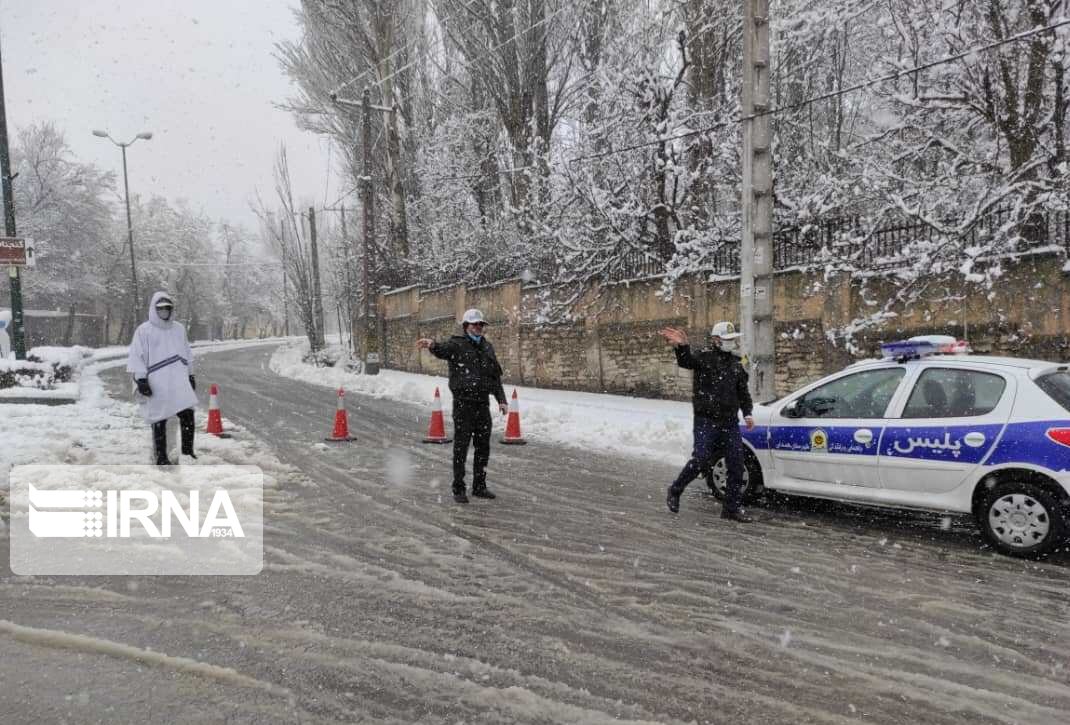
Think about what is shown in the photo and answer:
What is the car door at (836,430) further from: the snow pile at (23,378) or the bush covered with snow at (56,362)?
the bush covered with snow at (56,362)

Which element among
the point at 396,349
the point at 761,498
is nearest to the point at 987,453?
the point at 761,498

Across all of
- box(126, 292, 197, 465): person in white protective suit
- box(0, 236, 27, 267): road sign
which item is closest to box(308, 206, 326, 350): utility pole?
box(0, 236, 27, 267): road sign

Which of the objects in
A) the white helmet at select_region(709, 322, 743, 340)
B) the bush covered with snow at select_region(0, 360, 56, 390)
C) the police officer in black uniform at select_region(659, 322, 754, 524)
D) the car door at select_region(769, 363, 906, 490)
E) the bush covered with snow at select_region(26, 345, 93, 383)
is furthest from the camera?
the bush covered with snow at select_region(26, 345, 93, 383)

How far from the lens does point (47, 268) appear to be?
1843 inches

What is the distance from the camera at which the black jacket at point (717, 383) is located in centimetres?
681

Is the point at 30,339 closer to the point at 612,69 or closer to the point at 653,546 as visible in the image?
the point at 612,69

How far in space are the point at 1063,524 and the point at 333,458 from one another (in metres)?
7.58

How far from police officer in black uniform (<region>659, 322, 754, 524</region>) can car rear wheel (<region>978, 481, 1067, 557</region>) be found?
6.15ft

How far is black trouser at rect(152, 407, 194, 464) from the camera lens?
848 cm

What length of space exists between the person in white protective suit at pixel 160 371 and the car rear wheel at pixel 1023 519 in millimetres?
7729

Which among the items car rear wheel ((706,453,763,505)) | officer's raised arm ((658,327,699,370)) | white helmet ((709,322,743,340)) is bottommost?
car rear wheel ((706,453,763,505))

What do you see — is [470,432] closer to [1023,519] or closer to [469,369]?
[469,369]

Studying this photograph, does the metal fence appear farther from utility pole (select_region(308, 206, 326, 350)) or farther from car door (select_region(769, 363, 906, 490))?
utility pole (select_region(308, 206, 326, 350))


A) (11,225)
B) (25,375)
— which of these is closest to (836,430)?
(25,375)
